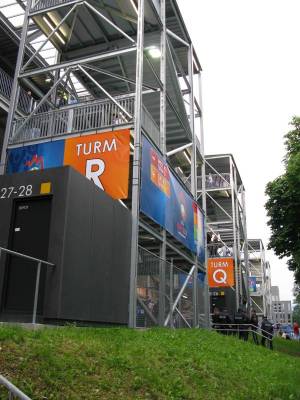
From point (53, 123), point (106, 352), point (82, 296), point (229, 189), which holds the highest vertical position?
point (229, 189)

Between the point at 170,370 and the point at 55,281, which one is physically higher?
the point at 55,281

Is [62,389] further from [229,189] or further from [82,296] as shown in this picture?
[229,189]

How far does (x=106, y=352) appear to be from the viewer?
679 centimetres

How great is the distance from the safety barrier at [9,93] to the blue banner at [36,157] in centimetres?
612

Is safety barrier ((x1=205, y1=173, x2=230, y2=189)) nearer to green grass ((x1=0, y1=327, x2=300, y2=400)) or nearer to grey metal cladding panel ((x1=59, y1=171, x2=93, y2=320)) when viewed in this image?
green grass ((x1=0, y1=327, x2=300, y2=400))

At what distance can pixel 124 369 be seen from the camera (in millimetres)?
6285

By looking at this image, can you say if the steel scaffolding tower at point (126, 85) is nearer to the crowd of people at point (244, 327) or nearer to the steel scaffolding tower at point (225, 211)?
the crowd of people at point (244, 327)

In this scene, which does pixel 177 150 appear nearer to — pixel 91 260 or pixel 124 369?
pixel 91 260

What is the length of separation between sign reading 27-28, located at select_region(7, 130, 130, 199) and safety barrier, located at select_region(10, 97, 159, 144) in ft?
1.50

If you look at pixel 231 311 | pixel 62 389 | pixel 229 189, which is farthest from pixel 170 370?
pixel 229 189

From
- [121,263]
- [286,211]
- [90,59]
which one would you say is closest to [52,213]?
[121,263]

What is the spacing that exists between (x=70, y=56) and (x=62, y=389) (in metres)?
18.5

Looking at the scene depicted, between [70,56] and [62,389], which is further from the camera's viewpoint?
[70,56]

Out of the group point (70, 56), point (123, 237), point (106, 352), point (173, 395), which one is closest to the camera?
point (173, 395)
